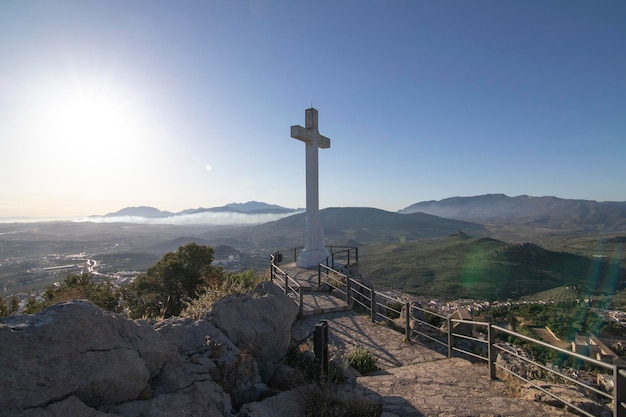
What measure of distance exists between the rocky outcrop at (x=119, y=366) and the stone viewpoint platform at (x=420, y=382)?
1897mm

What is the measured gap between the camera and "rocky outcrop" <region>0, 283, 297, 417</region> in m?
2.70

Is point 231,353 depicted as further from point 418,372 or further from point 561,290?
point 561,290

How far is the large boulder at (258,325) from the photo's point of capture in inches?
195

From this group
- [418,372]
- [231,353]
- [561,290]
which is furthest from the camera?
[561,290]

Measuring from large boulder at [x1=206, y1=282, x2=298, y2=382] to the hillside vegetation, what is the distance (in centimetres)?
5567

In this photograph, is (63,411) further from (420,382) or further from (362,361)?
(362,361)

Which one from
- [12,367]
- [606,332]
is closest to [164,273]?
[12,367]

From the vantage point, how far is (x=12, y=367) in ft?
8.66

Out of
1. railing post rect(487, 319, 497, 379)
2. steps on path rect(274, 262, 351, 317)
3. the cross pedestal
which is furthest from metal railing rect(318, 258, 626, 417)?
the cross pedestal

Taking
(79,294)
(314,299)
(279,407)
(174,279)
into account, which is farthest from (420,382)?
(174,279)

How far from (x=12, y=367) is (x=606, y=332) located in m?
38.8

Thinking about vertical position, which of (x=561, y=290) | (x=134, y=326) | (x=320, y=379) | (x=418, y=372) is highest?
(x=134, y=326)

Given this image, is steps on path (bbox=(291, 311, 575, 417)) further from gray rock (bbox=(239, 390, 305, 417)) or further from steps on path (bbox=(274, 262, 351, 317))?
steps on path (bbox=(274, 262, 351, 317))

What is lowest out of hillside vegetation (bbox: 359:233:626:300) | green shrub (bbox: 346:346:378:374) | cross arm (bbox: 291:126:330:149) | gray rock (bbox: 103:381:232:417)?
hillside vegetation (bbox: 359:233:626:300)
